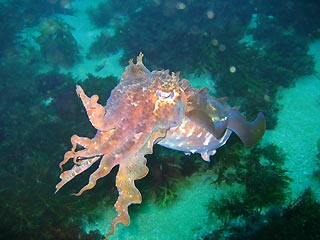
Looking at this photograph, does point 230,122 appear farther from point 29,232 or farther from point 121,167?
point 29,232

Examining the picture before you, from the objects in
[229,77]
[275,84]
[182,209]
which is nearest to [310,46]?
[275,84]

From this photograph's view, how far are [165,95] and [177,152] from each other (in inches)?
164

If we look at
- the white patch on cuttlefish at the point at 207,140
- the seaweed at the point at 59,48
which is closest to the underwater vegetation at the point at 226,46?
the seaweed at the point at 59,48

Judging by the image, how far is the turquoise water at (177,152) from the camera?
19.5ft

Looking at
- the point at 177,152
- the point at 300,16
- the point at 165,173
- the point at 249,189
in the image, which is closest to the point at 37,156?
the point at 165,173

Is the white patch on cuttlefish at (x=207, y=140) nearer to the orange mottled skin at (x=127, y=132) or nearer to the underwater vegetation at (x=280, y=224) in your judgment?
the orange mottled skin at (x=127, y=132)

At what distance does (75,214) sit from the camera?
6172 mm

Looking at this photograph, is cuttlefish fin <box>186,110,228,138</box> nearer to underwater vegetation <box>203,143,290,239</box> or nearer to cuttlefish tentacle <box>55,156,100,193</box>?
cuttlefish tentacle <box>55,156,100,193</box>

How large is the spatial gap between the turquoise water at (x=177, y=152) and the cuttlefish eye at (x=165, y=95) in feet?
12.2

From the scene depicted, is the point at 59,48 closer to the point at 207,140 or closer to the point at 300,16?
the point at 300,16

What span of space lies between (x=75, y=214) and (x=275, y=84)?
24.0 feet

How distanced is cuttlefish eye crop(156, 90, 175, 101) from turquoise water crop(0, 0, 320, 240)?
370 centimetres

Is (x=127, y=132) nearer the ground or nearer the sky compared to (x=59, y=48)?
nearer the sky

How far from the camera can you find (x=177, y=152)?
6723 mm
